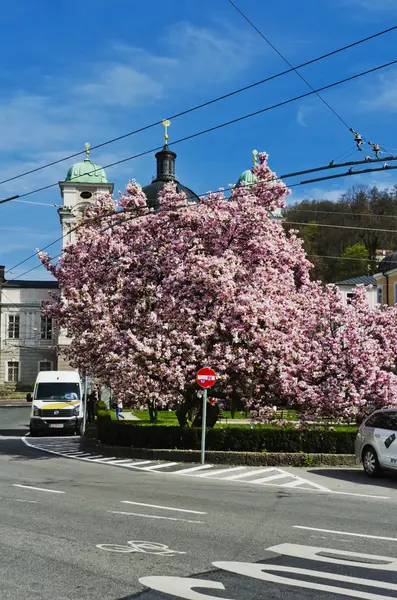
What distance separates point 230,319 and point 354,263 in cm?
7406

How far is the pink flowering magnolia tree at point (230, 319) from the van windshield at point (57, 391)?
827cm

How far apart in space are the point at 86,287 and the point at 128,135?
7482 mm

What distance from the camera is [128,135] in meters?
17.0

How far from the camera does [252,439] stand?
64.0 ft

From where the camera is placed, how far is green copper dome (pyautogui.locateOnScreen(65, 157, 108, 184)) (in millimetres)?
72438

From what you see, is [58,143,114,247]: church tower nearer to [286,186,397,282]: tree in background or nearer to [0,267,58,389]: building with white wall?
[0,267,58,389]: building with white wall

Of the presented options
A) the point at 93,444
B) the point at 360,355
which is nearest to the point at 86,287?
the point at 93,444

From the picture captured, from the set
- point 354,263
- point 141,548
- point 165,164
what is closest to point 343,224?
point 354,263

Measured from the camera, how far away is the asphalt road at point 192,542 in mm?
5969

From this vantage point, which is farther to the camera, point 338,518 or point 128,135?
point 128,135

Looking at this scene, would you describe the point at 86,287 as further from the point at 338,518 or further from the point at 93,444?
the point at 338,518

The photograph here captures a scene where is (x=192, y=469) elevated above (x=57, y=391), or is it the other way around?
(x=57, y=391)

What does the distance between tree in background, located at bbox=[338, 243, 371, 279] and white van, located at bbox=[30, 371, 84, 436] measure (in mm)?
62869

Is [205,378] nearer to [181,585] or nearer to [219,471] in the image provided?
[219,471]
